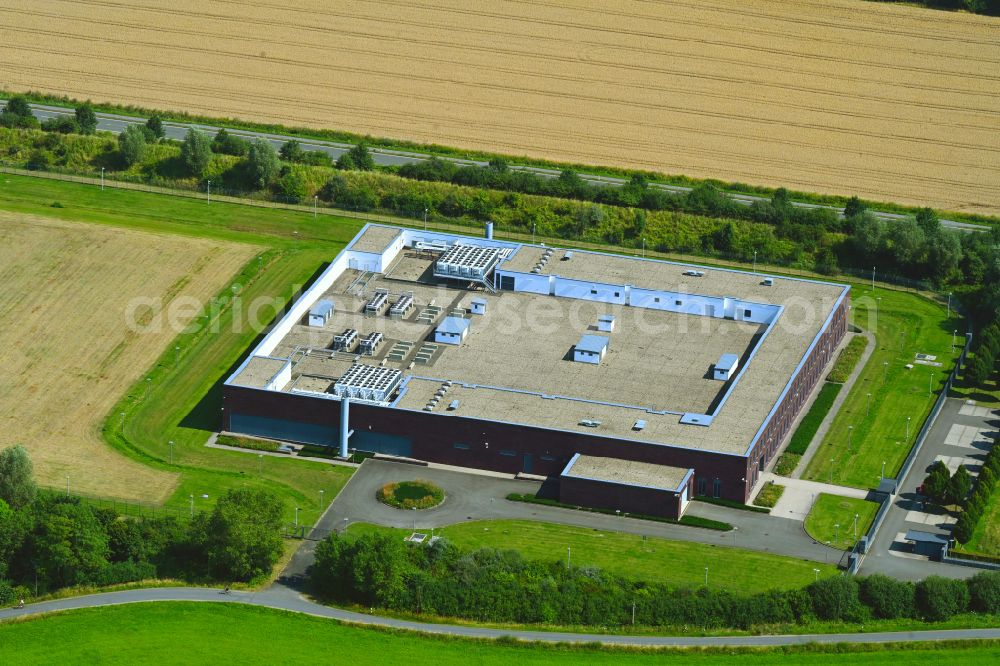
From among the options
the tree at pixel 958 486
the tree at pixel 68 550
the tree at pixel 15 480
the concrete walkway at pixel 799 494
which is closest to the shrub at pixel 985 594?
the tree at pixel 958 486

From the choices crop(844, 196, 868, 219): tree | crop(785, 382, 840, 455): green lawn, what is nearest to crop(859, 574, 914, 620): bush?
crop(785, 382, 840, 455): green lawn

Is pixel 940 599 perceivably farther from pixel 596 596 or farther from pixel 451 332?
pixel 451 332

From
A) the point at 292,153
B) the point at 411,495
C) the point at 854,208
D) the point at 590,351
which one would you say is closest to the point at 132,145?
the point at 292,153

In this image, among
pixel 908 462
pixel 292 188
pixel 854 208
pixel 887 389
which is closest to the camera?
pixel 908 462

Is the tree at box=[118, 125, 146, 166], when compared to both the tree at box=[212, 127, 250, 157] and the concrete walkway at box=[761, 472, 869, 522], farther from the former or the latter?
the concrete walkway at box=[761, 472, 869, 522]

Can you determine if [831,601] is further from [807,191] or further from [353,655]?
[807,191]

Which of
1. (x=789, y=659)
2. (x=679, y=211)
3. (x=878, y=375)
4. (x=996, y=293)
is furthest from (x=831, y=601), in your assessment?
(x=679, y=211)

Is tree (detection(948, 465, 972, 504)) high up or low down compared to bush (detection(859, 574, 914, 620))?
up
